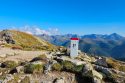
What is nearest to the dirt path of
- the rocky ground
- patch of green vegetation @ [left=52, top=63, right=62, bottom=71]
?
the rocky ground

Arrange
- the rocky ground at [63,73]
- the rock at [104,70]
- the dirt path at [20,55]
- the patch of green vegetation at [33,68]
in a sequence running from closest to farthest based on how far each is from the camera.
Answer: the rocky ground at [63,73], the rock at [104,70], the patch of green vegetation at [33,68], the dirt path at [20,55]

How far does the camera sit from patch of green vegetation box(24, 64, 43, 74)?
30.9 m

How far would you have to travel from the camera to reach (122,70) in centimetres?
3228

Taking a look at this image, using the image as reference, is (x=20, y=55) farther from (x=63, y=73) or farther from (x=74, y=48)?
(x=63, y=73)

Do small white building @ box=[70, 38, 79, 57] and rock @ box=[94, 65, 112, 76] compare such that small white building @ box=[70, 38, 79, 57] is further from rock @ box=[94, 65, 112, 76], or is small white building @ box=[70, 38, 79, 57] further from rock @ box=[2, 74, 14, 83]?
rock @ box=[2, 74, 14, 83]

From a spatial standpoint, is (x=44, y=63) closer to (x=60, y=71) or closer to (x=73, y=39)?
(x=60, y=71)

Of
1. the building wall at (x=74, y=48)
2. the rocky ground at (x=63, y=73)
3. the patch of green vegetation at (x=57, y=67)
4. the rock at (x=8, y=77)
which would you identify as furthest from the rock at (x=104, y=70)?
the rock at (x=8, y=77)

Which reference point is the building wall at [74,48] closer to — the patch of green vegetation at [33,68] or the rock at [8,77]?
the patch of green vegetation at [33,68]

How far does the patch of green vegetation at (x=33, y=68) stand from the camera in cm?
3088

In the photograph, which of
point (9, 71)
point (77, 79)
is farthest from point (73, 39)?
point (9, 71)

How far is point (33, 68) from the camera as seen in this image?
31.0 m

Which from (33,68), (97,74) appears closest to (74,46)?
(97,74)

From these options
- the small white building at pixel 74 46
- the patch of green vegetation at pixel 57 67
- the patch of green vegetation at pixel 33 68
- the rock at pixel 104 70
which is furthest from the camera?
the small white building at pixel 74 46

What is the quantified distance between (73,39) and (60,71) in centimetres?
558
